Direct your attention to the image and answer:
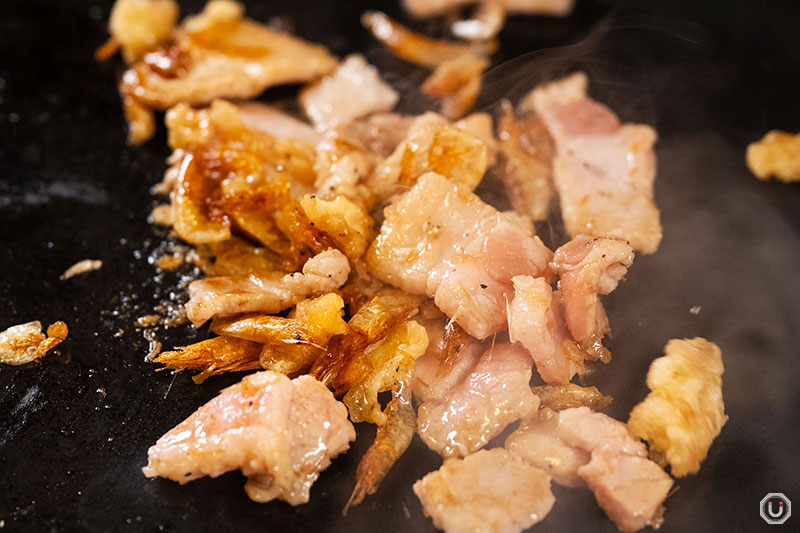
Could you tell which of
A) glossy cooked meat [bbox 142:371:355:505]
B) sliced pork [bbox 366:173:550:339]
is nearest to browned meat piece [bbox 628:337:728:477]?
sliced pork [bbox 366:173:550:339]

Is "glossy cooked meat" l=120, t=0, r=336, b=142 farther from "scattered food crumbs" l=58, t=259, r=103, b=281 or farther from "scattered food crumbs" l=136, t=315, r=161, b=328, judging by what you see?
"scattered food crumbs" l=136, t=315, r=161, b=328

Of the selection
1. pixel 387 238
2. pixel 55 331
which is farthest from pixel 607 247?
pixel 55 331

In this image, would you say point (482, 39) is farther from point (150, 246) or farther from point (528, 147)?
point (150, 246)

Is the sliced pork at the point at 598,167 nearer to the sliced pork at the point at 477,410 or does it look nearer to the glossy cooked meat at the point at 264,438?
the sliced pork at the point at 477,410

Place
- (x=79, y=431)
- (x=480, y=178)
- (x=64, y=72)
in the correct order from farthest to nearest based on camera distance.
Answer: (x=64, y=72), (x=480, y=178), (x=79, y=431)

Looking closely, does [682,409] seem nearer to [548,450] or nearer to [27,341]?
[548,450]

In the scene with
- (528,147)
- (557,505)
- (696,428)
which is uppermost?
(528,147)
